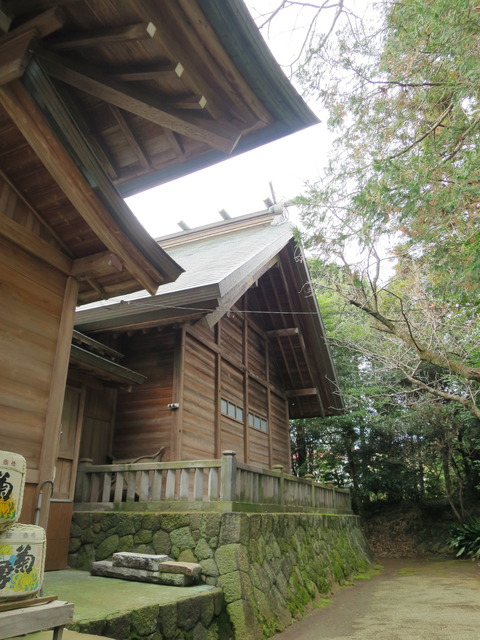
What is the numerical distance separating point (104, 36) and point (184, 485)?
568 centimetres

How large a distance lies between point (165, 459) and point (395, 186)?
611cm

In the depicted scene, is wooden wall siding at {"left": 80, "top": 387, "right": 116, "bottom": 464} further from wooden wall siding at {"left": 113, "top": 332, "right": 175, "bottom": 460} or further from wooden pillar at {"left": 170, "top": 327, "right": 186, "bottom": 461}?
wooden pillar at {"left": 170, "top": 327, "right": 186, "bottom": 461}

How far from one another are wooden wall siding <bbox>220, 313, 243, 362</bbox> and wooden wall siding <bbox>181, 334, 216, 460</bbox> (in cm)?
105

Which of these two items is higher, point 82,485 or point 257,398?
point 257,398

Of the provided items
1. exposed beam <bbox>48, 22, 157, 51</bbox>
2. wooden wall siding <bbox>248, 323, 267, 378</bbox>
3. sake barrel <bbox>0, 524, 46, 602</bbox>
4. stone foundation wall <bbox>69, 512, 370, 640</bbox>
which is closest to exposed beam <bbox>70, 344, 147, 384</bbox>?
stone foundation wall <bbox>69, 512, 370, 640</bbox>

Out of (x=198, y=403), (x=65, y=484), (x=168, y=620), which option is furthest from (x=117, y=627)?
(x=198, y=403)

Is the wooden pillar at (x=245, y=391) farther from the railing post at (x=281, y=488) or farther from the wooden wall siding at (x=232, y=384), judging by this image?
the railing post at (x=281, y=488)

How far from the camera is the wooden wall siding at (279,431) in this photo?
1425 centimetres

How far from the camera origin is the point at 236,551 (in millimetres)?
5746

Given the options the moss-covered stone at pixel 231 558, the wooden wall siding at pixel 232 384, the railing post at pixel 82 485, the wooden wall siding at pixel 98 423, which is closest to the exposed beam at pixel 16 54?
the moss-covered stone at pixel 231 558

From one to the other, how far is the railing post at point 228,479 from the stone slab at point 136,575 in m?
1.11

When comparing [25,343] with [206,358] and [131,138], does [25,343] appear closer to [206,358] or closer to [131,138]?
[131,138]

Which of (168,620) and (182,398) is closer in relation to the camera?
(168,620)

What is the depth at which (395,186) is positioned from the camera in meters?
6.30
